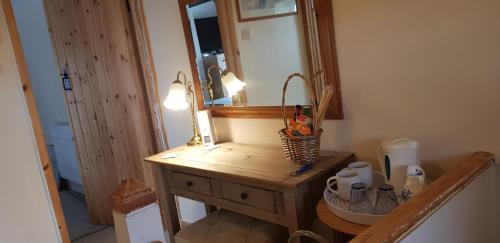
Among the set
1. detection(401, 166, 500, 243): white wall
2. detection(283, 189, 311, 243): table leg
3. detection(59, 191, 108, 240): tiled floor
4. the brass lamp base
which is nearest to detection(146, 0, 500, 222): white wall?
detection(401, 166, 500, 243): white wall

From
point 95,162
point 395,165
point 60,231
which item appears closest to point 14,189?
point 60,231

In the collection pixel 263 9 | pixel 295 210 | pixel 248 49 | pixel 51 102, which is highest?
pixel 263 9

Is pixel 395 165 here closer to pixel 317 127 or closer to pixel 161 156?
pixel 317 127

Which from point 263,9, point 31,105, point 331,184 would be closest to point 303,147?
point 331,184

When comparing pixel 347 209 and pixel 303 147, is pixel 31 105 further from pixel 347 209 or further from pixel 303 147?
pixel 347 209

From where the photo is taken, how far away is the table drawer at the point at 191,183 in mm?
1909

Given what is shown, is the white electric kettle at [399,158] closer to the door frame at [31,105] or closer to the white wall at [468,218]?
the white wall at [468,218]

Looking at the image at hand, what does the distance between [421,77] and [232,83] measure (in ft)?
3.38

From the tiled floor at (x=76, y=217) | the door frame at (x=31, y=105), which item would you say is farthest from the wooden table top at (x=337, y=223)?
the tiled floor at (x=76, y=217)

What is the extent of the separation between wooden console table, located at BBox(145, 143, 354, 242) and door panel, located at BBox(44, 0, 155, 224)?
0.76 metres

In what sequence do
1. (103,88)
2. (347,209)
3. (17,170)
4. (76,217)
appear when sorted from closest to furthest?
(347,209), (17,170), (103,88), (76,217)

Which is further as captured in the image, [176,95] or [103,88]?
[103,88]

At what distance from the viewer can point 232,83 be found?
217 centimetres

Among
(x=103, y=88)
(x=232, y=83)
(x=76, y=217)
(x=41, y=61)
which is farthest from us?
A: (x=41, y=61)
